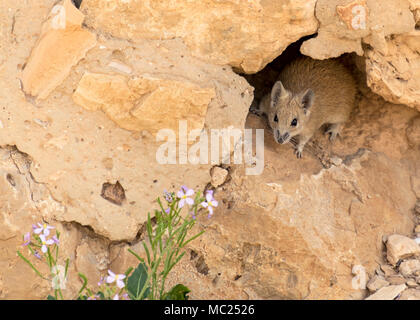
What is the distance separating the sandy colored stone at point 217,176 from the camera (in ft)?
12.5

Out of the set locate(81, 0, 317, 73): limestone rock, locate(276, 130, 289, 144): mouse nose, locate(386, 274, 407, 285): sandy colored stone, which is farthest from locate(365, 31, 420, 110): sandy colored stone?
locate(386, 274, 407, 285): sandy colored stone

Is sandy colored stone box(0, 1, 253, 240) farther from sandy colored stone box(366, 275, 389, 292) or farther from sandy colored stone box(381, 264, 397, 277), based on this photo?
sandy colored stone box(381, 264, 397, 277)

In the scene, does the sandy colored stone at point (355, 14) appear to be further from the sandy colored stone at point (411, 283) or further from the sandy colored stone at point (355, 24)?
the sandy colored stone at point (411, 283)

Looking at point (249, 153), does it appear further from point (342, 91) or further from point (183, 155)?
point (342, 91)

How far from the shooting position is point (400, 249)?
4004mm

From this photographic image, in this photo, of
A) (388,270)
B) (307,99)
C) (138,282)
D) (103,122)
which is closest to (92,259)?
(138,282)

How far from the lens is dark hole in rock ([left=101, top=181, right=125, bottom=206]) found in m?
3.55

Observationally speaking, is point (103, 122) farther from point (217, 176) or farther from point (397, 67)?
point (397, 67)

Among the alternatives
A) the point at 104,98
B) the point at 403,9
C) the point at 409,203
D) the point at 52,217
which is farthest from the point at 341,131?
the point at 52,217

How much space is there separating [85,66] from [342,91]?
298cm

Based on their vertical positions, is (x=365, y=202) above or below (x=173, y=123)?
below

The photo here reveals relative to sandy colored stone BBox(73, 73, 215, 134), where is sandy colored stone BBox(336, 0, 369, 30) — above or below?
above

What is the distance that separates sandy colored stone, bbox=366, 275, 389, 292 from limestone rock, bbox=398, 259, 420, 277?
0.19 meters

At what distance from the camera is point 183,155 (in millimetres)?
3742
